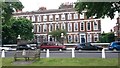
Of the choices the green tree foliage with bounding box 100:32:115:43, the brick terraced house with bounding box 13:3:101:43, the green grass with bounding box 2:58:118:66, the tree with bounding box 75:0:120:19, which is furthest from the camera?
the brick terraced house with bounding box 13:3:101:43

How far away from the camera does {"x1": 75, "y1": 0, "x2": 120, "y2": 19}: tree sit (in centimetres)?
1346

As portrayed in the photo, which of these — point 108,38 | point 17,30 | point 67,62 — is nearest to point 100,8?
point 67,62

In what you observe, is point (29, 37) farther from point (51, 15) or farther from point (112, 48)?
point (112, 48)

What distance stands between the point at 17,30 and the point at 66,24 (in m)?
7.94

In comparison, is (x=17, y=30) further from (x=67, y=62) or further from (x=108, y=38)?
(x=67, y=62)

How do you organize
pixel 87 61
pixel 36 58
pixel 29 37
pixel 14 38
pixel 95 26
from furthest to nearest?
pixel 95 26, pixel 29 37, pixel 14 38, pixel 36 58, pixel 87 61

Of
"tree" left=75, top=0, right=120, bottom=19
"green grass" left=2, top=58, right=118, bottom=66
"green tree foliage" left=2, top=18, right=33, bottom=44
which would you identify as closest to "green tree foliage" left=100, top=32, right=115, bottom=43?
"green tree foliage" left=2, top=18, right=33, bottom=44

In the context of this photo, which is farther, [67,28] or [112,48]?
[67,28]

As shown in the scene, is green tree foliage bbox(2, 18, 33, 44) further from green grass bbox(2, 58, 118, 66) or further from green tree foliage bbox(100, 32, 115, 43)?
green grass bbox(2, 58, 118, 66)

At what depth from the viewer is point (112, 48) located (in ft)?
84.2

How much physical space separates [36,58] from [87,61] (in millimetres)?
2776

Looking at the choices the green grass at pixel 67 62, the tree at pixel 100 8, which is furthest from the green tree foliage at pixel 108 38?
the green grass at pixel 67 62

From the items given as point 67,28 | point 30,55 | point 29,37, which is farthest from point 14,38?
point 30,55

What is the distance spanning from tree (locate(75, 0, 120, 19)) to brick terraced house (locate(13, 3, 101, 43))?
21.4 meters
